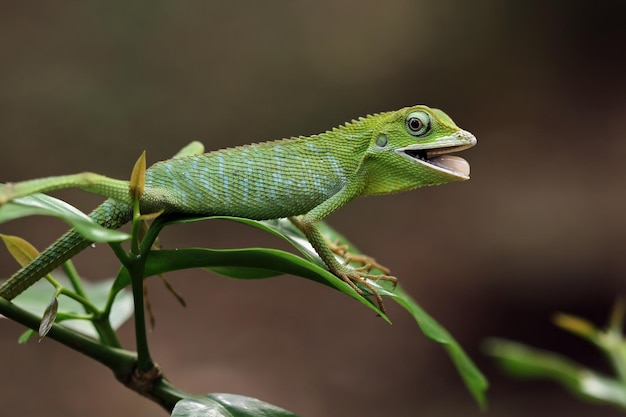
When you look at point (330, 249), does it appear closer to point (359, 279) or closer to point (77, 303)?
point (359, 279)

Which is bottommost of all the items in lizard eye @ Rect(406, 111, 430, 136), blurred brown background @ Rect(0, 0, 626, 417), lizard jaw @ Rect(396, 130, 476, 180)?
blurred brown background @ Rect(0, 0, 626, 417)

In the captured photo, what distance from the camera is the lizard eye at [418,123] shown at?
1974mm

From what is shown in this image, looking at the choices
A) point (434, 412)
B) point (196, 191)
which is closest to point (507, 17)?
point (434, 412)

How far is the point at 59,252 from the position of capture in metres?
1.53

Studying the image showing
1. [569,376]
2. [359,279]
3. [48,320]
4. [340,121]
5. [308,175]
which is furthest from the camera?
[340,121]

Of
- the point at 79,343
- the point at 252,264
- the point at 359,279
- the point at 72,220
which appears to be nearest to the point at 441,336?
the point at 359,279

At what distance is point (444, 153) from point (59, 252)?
1.14 metres

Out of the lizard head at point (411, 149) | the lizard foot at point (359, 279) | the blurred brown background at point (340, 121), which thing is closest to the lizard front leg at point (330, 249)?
the lizard foot at point (359, 279)

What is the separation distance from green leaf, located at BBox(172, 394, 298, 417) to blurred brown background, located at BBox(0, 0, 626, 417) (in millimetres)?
4582

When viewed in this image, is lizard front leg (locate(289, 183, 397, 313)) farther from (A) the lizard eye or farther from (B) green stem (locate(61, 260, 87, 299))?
(B) green stem (locate(61, 260, 87, 299))

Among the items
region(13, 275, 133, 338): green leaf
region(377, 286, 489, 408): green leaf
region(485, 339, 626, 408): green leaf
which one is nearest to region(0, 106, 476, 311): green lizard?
region(377, 286, 489, 408): green leaf

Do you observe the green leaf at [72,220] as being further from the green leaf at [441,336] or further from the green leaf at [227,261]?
the green leaf at [441,336]

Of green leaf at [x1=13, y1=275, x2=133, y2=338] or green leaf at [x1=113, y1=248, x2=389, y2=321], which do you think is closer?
green leaf at [x1=113, y1=248, x2=389, y2=321]

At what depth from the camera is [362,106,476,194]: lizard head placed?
1.97 metres
